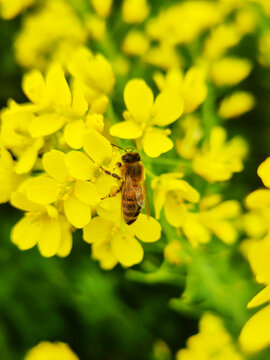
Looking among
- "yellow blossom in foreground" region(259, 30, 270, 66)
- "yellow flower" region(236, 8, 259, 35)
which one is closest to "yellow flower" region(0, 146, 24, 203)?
"yellow blossom in foreground" region(259, 30, 270, 66)

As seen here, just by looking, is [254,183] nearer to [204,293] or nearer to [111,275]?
[111,275]

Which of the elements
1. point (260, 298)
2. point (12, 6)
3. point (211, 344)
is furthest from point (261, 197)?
point (12, 6)

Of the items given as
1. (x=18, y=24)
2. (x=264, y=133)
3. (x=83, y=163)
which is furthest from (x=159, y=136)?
(x=18, y=24)

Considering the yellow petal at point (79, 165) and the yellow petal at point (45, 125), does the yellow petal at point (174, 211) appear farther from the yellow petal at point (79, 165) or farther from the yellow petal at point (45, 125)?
the yellow petal at point (45, 125)

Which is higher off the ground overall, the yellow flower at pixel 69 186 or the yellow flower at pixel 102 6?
the yellow flower at pixel 102 6

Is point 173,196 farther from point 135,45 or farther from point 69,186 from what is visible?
point 135,45

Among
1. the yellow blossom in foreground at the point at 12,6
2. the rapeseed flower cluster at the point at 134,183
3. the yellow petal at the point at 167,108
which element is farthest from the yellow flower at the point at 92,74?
the yellow blossom in foreground at the point at 12,6
